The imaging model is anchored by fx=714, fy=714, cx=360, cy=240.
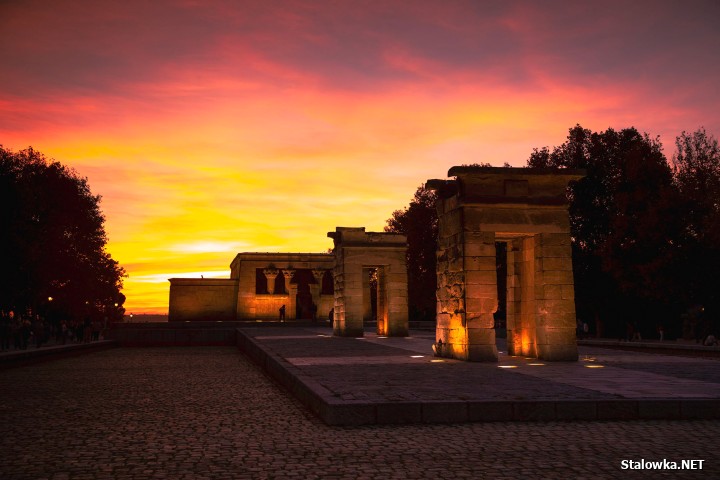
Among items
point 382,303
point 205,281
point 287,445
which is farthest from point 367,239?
point 205,281

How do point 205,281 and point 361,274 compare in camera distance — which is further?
point 205,281

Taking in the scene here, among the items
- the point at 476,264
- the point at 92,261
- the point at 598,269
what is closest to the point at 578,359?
the point at 476,264

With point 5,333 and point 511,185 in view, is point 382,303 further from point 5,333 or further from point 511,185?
point 511,185

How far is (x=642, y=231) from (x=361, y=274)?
15119 millimetres

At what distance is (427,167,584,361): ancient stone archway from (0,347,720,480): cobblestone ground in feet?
21.4

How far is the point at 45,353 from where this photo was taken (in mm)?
26547

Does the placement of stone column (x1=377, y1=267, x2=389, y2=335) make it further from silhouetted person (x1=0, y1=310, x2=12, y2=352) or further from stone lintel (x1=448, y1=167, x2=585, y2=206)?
silhouetted person (x1=0, y1=310, x2=12, y2=352)

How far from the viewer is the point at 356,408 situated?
29.7ft

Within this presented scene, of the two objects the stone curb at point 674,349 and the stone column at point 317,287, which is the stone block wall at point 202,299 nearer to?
the stone column at point 317,287

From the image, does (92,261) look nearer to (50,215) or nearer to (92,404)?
(50,215)

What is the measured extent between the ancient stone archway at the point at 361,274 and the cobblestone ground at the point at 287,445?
19662mm

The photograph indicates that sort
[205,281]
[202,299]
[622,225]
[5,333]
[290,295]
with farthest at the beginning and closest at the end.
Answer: [205,281] < [202,299] < [290,295] < [622,225] < [5,333]

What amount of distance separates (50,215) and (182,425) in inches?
1465

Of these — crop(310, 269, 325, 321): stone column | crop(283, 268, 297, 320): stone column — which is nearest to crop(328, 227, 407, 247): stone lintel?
crop(310, 269, 325, 321): stone column
